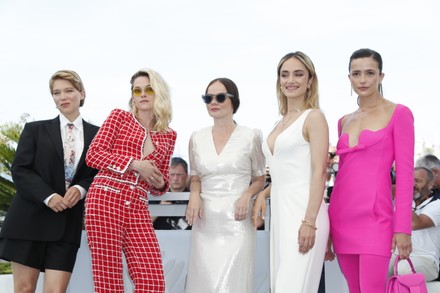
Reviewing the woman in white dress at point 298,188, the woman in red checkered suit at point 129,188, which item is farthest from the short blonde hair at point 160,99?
the woman in white dress at point 298,188

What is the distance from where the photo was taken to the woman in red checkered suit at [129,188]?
3594 millimetres

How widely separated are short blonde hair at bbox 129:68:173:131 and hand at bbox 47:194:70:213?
775 millimetres

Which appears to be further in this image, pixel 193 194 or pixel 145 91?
pixel 193 194

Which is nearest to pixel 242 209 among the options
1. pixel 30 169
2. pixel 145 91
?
pixel 145 91

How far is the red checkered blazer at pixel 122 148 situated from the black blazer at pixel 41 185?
435 millimetres

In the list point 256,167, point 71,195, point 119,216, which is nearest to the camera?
point 119,216

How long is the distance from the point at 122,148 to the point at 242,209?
0.90 meters

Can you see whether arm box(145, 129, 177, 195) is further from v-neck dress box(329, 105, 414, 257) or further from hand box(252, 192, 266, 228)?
v-neck dress box(329, 105, 414, 257)

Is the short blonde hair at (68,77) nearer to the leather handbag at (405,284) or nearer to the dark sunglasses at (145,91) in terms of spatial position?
the dark sunglasses at (145,91)

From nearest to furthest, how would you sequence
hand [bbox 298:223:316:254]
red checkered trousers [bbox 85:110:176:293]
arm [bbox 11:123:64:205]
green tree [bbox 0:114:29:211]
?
hand [bbox 298:223:316:254] < red checkered trousers [bbox 85:110:176:293] < arm [bbox 11:123:64:205] < green tree [bbox 0:114:29:211]

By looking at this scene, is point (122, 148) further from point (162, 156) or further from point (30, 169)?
point (30, 169)

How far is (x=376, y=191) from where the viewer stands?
324 cm

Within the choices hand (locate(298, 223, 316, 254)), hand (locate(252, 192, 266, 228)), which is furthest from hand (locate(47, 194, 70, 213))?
hand (locate(298, 223, 316, 254))

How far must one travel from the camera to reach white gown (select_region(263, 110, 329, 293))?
3.24 metres
